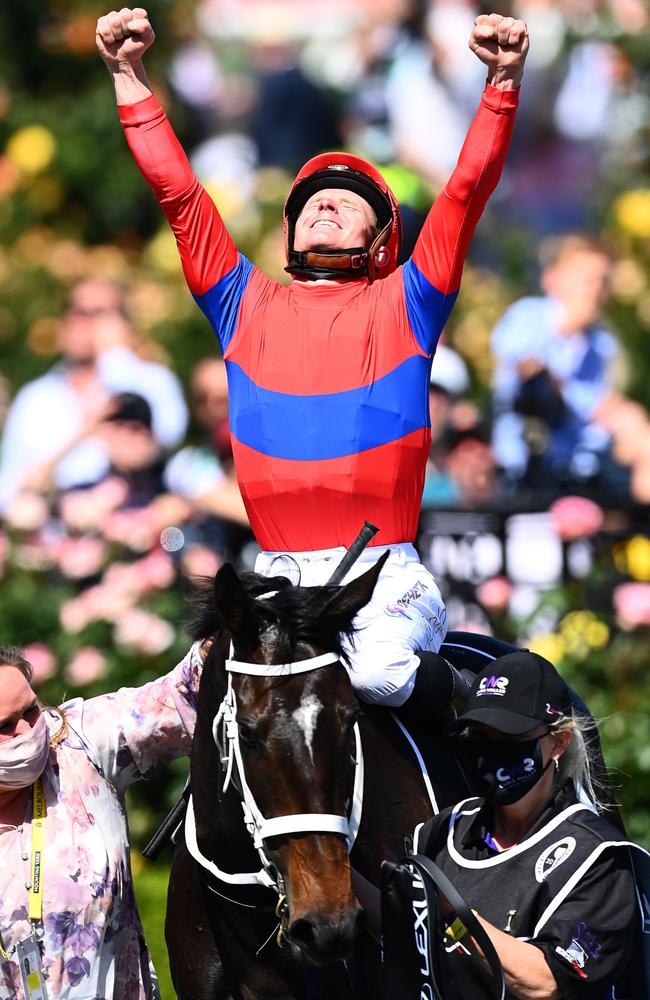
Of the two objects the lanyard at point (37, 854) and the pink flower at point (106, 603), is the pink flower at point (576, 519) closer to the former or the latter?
the pink flower at point (106, 603)

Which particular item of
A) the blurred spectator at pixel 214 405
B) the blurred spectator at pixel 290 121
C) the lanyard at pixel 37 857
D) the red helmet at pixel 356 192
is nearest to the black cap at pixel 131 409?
the blurred spectator at pixel 214 405

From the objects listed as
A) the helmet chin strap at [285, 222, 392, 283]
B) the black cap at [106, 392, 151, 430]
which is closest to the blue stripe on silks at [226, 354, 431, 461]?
the helmet chin strap at [285, 222, 392, 283]

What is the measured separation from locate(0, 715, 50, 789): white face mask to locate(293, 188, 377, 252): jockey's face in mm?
1506

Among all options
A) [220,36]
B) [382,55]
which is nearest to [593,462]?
[382,55]

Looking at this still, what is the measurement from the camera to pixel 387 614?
4.17 metres

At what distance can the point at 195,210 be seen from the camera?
4516 mm

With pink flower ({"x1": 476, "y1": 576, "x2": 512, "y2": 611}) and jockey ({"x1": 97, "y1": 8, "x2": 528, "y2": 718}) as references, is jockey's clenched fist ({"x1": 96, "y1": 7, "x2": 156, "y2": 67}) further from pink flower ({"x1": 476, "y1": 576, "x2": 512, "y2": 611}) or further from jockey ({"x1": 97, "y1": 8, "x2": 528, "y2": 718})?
pink flower ({"x1": 476, "y1": 576, "x2": 512, "y2": 611})

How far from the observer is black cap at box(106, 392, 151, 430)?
8742 mm

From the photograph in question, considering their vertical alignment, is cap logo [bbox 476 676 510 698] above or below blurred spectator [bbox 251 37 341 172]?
above

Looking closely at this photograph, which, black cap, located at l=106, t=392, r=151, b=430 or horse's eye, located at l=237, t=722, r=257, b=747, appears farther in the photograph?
black cap, located at l=106, t=392, r=151, b=430

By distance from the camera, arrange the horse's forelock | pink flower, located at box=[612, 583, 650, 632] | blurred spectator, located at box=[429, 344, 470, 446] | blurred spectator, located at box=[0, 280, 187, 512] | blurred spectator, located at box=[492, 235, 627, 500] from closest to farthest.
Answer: the horse's forelock
pink flower, located at box=[612, 583, 650, 632]
blurred spectator, located at box=[492, 235, 627, 500]
blurred spectator, located at box=[429, 344, 470, 446]
blurred spectator, located at box=[0, 280, 187, 512]

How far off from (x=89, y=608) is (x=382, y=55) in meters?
7.26

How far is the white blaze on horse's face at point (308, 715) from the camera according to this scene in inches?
138

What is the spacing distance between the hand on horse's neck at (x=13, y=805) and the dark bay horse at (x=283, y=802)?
0.39 meters
